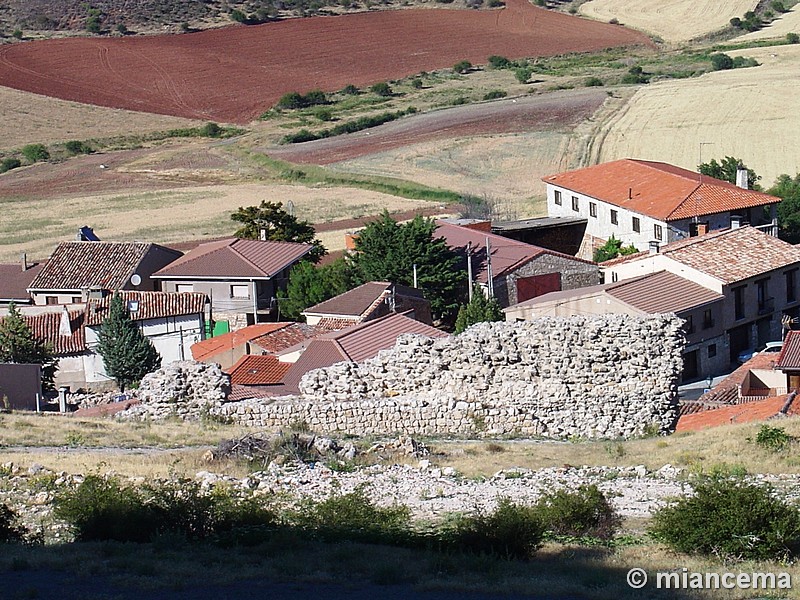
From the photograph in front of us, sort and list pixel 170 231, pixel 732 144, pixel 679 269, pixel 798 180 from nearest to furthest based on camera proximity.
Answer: pixel 679 269 < pixel 798 180 < pixel 170 231 < pixel 732 144

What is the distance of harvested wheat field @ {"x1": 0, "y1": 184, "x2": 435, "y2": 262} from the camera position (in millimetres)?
67312

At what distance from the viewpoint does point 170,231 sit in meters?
67.8

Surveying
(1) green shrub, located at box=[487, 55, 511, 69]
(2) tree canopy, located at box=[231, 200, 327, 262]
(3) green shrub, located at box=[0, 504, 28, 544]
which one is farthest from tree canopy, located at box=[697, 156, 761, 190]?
(1) green shrub, located at box=[487, 55, 511, 69]

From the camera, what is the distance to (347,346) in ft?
104

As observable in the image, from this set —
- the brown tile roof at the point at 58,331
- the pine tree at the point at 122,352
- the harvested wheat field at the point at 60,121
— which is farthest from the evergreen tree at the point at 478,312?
the harvested wheat field at the point at 60,121

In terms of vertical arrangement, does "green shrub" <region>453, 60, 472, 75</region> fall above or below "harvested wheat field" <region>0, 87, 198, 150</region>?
above

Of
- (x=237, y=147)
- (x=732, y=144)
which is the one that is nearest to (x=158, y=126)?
(x=237, y=147)

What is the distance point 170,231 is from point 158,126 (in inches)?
1564

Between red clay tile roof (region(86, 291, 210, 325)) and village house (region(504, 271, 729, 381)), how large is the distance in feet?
34.6

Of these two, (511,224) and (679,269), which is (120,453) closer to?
(679,269)

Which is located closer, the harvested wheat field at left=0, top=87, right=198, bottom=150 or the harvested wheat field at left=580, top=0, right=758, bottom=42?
the harvested wheat field at left=0, top=87, right=198, bottom=150

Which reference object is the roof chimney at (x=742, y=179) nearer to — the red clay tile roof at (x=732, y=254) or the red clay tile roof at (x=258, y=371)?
the red clay tile roof at (x=732, y=254)

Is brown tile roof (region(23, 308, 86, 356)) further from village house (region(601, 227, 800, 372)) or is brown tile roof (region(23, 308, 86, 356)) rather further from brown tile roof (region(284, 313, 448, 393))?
village house (region(601, 227, 800, 372))

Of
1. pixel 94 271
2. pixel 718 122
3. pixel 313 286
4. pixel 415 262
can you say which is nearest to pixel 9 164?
pixel 718 122
